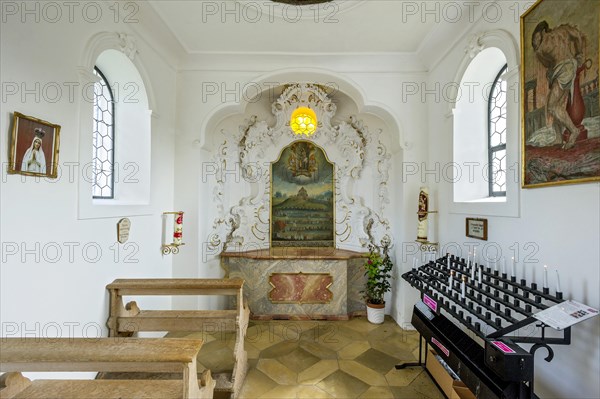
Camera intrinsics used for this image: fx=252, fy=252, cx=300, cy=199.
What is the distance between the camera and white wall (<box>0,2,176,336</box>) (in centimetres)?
168

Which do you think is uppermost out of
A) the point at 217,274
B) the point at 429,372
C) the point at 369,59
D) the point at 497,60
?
the point at 369,59

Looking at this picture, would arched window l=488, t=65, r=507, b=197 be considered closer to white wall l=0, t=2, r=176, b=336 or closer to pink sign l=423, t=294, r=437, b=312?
pink sign l=423, t=294, r=437, b=312

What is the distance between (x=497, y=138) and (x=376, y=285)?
252 centimetres

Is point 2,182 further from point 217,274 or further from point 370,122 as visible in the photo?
point 370,122

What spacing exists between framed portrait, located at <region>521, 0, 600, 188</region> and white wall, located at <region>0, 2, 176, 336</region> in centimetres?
381

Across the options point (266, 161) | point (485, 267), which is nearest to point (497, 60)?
point (485, 267)

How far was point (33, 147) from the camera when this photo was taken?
5.89ft

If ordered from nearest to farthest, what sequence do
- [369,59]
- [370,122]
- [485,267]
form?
[485,267] < [369,59] < [370,122]

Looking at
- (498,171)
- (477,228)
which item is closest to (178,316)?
(477,228)

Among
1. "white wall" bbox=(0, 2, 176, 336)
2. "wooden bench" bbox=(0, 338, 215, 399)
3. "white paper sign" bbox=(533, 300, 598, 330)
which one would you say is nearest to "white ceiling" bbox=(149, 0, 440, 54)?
"white wall" bbox=(0, 2, 176, 336)

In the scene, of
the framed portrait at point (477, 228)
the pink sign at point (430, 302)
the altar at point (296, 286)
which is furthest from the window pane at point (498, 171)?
the altar at point (296, 286)

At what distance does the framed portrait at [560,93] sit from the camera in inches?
65.4

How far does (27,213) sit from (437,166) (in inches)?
168

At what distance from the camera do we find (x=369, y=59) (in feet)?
12.3
